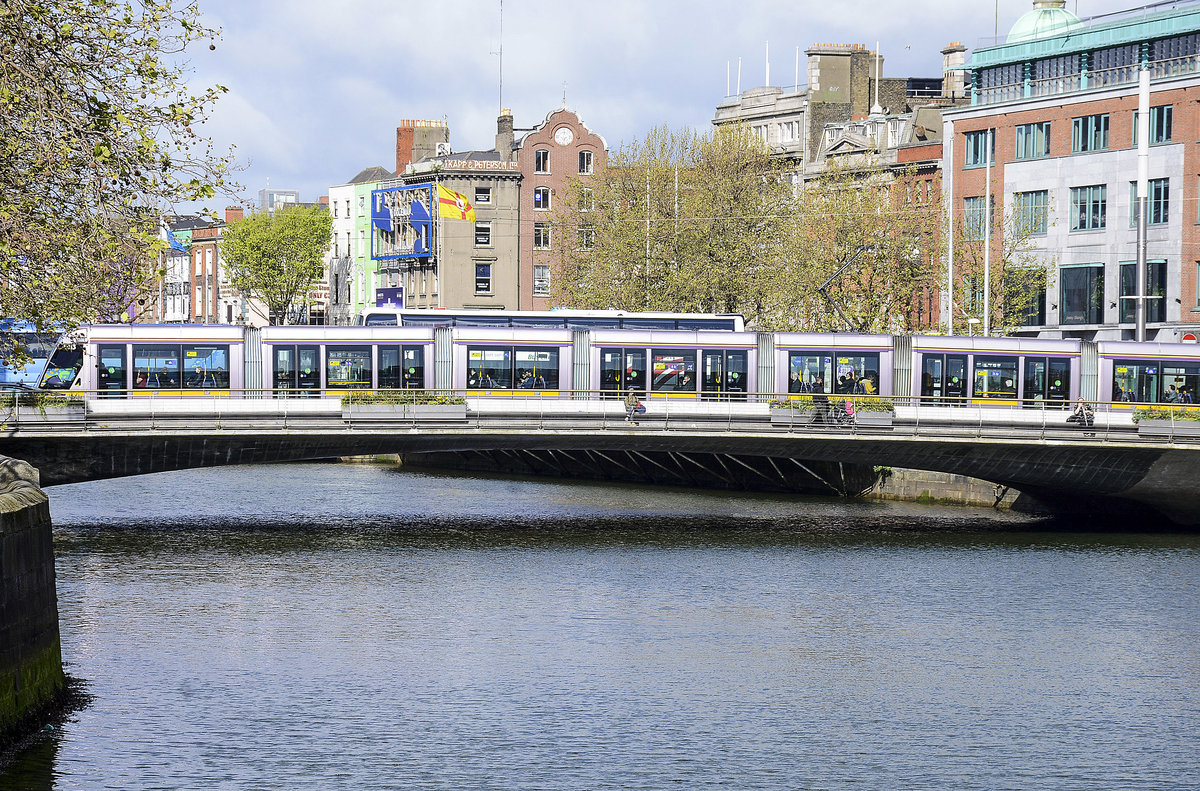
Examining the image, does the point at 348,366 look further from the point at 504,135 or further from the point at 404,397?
the point at 504,135

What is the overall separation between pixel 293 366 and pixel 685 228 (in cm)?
3868

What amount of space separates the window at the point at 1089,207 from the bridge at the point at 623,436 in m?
33.4

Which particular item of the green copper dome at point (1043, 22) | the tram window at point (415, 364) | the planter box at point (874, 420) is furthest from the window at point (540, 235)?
the planter box at point (874, 420)

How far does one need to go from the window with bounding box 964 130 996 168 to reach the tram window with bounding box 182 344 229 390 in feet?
174

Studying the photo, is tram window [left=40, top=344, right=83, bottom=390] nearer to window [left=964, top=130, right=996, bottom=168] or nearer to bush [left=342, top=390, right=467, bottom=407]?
bush [left=342, top=390, right=467, bottom=407]

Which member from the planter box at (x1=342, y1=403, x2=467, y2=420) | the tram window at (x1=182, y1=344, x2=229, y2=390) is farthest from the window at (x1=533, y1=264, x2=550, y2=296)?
the planter box at (x1=342, y1=403, x2=467, y2=420)

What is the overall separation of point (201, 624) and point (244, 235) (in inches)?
4141

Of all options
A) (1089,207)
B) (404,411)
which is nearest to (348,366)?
(404,411)

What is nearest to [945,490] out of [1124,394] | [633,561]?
[1124,394]

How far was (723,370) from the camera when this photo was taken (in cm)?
6106

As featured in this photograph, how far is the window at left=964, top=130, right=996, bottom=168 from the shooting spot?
313ft

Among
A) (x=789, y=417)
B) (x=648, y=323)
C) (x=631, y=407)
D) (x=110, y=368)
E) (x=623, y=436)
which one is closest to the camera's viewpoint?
(x=623, y=436)

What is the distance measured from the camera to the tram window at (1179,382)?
60.5 m

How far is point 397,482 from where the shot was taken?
264ft
